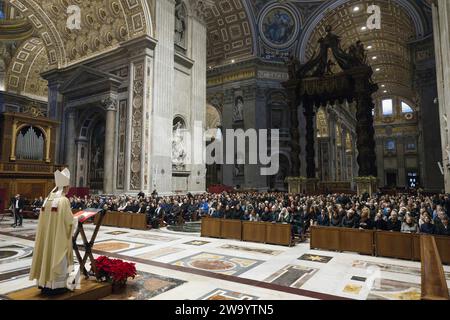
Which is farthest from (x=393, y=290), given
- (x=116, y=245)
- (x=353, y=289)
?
(x=116, y=245)

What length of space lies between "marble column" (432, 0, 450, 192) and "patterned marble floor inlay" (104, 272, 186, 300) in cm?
1200

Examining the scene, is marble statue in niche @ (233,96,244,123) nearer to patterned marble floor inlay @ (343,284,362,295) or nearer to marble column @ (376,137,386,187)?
patterned marble floor inlay @ (343,284,362,295)

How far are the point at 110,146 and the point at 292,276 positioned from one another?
13.9 metres

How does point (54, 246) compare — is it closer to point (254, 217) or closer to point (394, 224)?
point (254, 217)

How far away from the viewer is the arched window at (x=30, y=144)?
16312 millimetres

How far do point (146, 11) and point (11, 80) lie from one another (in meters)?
15.2

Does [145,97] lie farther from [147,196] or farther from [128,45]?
[147,196]

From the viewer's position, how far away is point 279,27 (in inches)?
1014

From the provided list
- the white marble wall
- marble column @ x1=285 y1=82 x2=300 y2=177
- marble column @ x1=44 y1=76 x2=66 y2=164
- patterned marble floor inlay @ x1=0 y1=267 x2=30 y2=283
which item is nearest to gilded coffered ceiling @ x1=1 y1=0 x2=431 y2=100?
marble column @ x1=44 y1=76 x2=66 y2=164

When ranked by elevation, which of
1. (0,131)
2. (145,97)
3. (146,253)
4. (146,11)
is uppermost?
(146,11)

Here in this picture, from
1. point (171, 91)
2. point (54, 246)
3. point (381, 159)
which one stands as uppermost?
point (171, 91)

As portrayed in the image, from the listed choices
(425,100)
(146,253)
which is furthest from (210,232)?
(425,100)

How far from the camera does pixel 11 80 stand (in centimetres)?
2408
